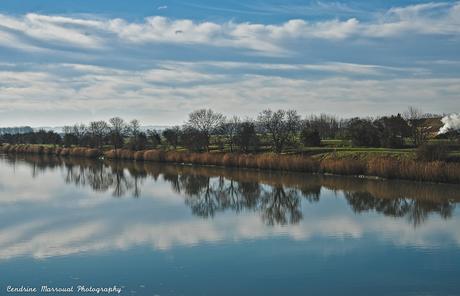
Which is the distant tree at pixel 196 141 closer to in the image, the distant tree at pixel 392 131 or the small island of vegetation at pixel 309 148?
the small island of vegetation at pixel 309 148

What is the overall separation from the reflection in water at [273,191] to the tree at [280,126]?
7.81m

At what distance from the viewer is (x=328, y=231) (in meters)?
16.1

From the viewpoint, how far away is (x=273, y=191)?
26.3 m

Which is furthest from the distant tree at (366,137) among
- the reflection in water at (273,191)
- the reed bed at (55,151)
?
the reed bed at (55,151)

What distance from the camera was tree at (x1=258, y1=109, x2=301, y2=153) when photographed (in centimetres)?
4409

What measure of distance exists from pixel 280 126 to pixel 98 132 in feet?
115

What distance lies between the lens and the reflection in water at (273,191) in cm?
2047

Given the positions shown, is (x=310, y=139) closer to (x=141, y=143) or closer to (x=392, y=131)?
(x=392, y=131)

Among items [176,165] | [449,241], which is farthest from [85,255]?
[176,165]

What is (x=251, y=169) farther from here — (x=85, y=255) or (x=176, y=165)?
(x=85, y=255)

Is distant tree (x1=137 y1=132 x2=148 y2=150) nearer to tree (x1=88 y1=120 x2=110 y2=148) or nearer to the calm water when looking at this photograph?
tree (x1=88 y1=120 x2=110 y2=148)

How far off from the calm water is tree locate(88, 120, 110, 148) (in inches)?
1566

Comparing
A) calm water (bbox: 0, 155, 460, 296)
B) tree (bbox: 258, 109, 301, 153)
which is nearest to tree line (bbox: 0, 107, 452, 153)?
tree (bbox: 258, 109, 301, 153)

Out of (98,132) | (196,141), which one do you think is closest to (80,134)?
(98,132)
